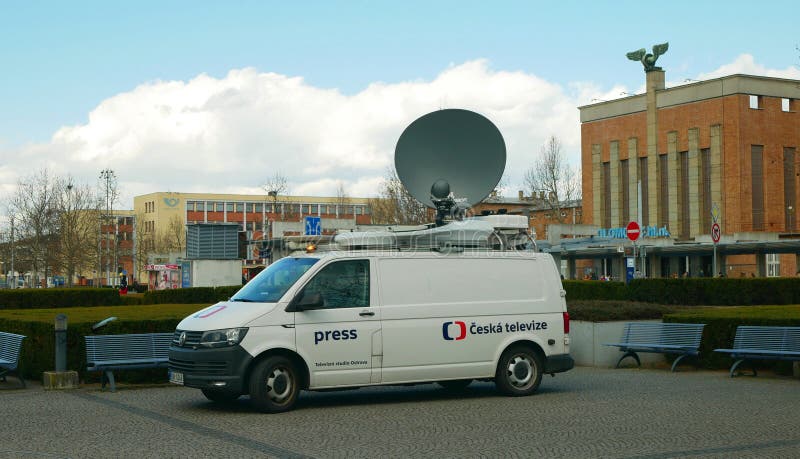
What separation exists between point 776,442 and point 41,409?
8.87m

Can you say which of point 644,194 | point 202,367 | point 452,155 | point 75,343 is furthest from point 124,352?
point 644,194

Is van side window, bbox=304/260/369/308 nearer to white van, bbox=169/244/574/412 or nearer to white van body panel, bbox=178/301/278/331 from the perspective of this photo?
white van, bbox=169/244/574/412

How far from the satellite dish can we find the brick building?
53402 mm

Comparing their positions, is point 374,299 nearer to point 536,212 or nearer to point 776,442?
point 776,442

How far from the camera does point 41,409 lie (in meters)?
12.8

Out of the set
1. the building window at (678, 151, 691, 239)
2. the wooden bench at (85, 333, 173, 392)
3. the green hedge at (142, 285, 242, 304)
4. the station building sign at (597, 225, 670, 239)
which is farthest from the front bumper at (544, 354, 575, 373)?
the building window at (678, 151, 691, 239)

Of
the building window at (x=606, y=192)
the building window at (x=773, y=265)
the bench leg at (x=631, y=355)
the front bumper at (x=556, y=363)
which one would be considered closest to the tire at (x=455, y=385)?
the front bumper at (x=556, y=363)

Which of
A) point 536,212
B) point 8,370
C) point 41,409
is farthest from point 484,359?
point 536,212

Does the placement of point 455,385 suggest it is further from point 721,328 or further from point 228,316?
point 721,328

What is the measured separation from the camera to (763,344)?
54.0 feet

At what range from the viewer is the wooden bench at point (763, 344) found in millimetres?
15875

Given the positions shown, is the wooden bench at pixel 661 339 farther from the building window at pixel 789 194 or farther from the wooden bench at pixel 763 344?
the building window at pixel 789 194

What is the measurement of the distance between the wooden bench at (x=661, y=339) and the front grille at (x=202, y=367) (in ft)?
28.2

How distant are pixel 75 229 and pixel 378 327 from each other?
65243 millimetres
